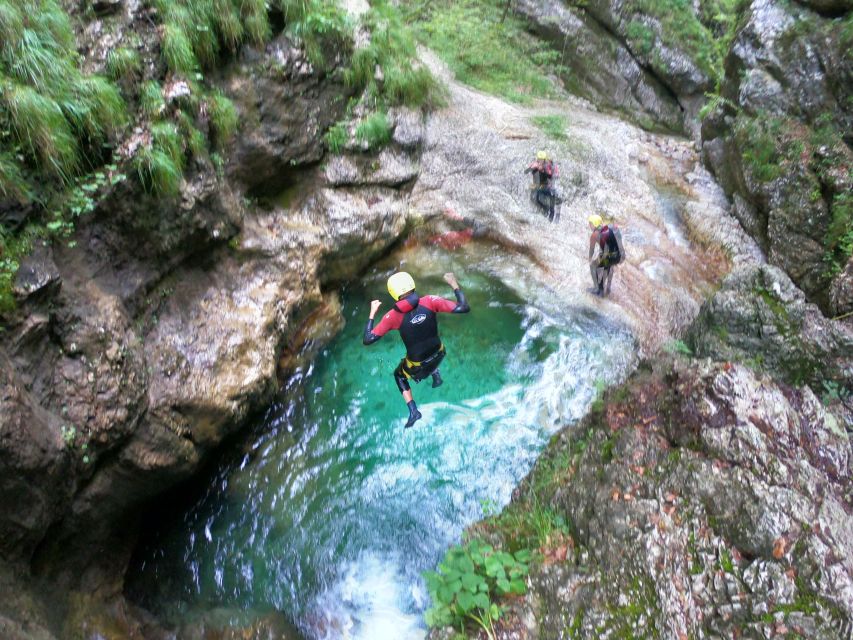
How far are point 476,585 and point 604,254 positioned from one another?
228 inches

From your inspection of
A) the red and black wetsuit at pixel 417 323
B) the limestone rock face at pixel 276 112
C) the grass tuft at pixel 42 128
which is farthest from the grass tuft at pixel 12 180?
the red and black wetsuit at pixel 417 323

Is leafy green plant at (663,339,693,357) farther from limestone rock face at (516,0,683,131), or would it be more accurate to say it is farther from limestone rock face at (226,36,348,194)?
limestone rock face at (516,0,683,131)

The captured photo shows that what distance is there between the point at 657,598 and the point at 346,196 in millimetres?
7324

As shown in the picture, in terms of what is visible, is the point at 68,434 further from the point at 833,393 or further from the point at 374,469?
the point at 833,393

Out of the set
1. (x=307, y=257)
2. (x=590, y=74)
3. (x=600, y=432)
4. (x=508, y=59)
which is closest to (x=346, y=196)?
(x=307, y=257)

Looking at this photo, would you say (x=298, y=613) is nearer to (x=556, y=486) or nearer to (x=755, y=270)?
(x=556, y=486)

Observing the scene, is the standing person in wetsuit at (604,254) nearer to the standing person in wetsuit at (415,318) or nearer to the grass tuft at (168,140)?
the standing person in wetsuit at (415,318)

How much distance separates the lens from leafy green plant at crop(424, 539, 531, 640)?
436 centimetres

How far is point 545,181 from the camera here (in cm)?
1017

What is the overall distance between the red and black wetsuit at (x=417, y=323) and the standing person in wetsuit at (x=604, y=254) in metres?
3.70

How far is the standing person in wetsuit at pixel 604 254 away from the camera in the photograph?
27.2 ft

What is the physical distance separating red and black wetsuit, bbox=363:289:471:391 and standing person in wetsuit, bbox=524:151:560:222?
533 cm

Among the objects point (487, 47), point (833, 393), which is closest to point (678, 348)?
point (833, 393)

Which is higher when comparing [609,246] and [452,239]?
[609,246]
